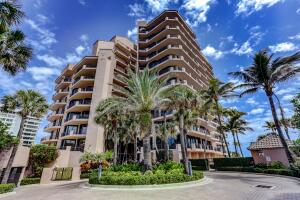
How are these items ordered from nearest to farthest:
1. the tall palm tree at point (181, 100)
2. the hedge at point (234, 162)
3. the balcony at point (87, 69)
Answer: the tall palm tree at point (181, 100) → the hedge at point (234, 162) → the balcony at point (87, 69)

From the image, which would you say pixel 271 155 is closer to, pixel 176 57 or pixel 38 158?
pixel 176 57

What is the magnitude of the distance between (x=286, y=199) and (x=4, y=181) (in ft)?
78.5

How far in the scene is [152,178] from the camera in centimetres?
1475

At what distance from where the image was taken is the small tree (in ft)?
80.6

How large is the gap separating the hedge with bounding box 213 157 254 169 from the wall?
1.04 m

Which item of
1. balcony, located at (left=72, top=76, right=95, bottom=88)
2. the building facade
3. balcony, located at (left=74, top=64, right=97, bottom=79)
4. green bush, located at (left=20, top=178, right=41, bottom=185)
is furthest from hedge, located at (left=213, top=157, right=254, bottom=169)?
balcony, located at (left=74, top=64, right=97, bottom=79)

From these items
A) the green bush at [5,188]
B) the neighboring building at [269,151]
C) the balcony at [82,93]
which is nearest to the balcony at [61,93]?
the balcony at [82,93]

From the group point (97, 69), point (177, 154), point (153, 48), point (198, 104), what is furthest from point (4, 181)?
point (153, 48)

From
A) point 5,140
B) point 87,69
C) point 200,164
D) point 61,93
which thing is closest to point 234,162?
point 200,164

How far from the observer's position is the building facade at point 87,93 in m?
39.9

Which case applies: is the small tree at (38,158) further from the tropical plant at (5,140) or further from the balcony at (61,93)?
the balcony at (61,93)

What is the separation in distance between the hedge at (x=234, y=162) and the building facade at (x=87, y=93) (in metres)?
23.5

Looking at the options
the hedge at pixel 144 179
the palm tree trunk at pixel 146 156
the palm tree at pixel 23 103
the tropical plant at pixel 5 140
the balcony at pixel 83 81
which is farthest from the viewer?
the balcony at pixel 83 81

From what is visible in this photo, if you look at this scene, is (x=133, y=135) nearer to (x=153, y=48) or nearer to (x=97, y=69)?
(x=97, y=69)
